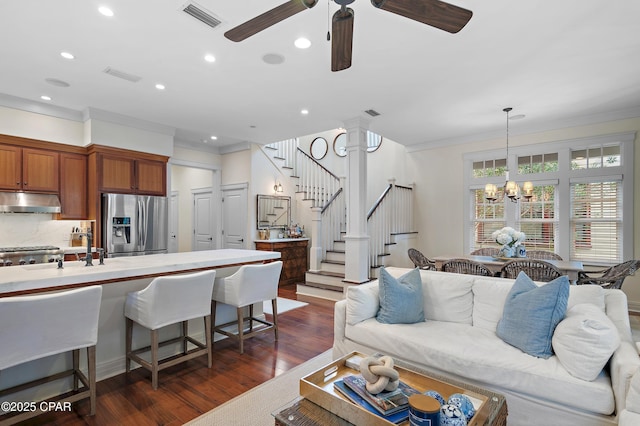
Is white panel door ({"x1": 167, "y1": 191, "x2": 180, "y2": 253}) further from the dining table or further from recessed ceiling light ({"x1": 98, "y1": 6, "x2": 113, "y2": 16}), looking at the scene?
the dining table

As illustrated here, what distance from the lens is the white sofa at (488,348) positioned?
1.74 metres

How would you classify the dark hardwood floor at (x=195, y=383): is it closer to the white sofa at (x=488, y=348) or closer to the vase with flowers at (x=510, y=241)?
the white sofa at (x=488, y=348)

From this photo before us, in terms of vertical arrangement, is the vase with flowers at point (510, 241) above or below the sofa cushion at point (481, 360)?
above

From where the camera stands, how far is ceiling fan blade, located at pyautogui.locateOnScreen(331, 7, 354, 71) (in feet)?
5.82

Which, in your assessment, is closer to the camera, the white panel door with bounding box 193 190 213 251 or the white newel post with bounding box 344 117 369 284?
the white newel post with bounding box 344 117 369 284

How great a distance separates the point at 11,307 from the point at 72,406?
102 centimetres

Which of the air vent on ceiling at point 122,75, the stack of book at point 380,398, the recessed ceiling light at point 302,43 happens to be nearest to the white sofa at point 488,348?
the stack of book at point 380,398

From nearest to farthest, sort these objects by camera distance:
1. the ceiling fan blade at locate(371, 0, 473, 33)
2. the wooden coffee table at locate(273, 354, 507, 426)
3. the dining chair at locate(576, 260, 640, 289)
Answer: the wooden coffee table at locate(273, 354, 507, 426), the ceiling fan blade at locate(371, 0, 473, 33), the dining chair at locate(576, 260, 640, 289)

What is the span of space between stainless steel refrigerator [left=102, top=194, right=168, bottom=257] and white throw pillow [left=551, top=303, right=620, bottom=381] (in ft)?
17.8

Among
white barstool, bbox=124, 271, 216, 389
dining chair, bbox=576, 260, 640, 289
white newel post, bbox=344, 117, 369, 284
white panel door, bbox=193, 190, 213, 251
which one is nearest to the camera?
white barstool, bbox=124, 271, 216, 389

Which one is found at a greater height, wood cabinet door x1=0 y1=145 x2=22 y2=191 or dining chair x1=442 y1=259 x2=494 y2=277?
wood cabinet door x1=0 y1=145 x2=22 y2=191

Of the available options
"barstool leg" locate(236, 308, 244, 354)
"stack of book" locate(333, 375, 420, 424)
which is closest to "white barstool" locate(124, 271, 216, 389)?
"barstool leg" locate(236, 308, 244, 354)

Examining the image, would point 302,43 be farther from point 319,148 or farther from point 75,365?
point 319,148

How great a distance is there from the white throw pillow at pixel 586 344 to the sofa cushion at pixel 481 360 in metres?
0.06
